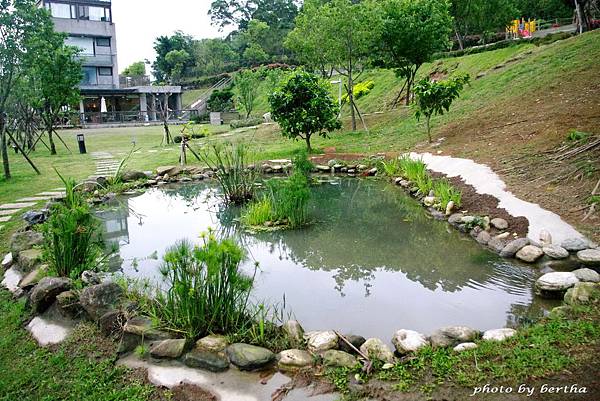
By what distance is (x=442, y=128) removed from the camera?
1310 cm

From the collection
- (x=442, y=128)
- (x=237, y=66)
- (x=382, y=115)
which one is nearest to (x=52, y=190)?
(x=442, y=128)

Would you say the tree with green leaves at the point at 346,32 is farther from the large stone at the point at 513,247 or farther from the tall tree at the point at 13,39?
the large stone at the point at 513,247

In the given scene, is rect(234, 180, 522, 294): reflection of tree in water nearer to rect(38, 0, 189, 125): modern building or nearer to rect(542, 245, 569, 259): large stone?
rect(542, 245, 569, 259): large stone

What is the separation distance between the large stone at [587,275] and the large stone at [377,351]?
2097 mm

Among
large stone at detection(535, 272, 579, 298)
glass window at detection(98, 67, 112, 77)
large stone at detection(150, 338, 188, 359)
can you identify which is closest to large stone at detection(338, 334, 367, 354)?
large stone at detection(150, 338, 188, 359)

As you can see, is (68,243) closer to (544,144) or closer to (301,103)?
(544,144)

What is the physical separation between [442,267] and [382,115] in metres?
13.5

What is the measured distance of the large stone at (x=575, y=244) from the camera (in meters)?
5.02

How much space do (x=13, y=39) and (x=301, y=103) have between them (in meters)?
6.61

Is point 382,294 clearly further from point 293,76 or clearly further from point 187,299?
point 293,76

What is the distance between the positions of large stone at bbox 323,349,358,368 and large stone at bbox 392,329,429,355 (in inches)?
14.3

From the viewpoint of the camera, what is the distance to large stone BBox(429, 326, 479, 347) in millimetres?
3307

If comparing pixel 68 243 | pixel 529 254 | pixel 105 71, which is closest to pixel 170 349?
pixel 68 243

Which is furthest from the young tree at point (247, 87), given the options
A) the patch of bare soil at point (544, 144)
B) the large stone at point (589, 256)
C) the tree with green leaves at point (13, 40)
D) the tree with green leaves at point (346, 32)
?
the large stone at point (589, 256)
